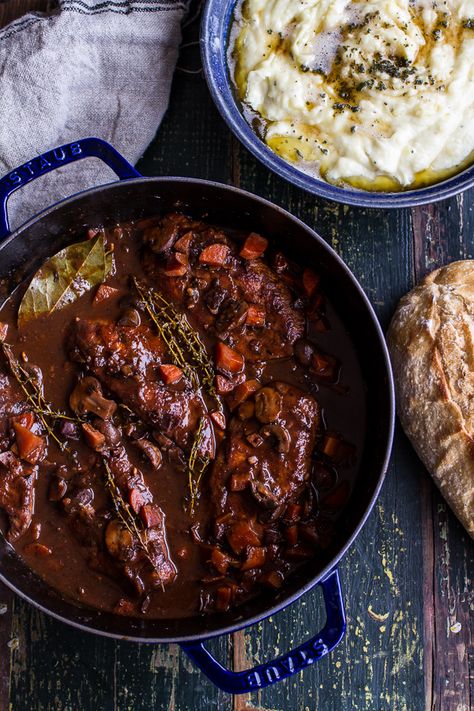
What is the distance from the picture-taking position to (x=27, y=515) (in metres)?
3.88

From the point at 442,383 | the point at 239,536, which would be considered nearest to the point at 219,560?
the point at 239,536

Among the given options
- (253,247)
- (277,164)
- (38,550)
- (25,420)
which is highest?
(277,164)

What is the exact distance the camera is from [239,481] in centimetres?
381

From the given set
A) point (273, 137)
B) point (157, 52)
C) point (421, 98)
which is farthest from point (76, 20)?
point (421, 98)

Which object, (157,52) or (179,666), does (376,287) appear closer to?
(157,52)

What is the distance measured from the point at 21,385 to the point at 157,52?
2217 millimetres

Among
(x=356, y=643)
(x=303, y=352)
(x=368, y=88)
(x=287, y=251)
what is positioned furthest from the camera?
(x=356, y=643)

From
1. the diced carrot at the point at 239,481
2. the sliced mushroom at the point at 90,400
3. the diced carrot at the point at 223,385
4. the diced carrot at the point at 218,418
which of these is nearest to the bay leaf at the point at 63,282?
the sliced mushroom at the point at 90,400

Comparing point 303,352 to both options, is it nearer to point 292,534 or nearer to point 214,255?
point 214,255

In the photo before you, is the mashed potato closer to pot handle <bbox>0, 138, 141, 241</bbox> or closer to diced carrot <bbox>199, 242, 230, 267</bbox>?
diced carrot <bbox>199, 242, 230, 267</bbox>

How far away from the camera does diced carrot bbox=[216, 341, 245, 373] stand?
12.8ft

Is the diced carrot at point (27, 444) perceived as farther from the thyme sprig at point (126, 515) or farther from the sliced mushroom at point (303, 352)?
the sliced mushroom at point (303, 352)

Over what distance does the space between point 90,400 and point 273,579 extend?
1.38 metres

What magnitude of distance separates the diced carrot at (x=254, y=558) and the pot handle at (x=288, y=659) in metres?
0.37
